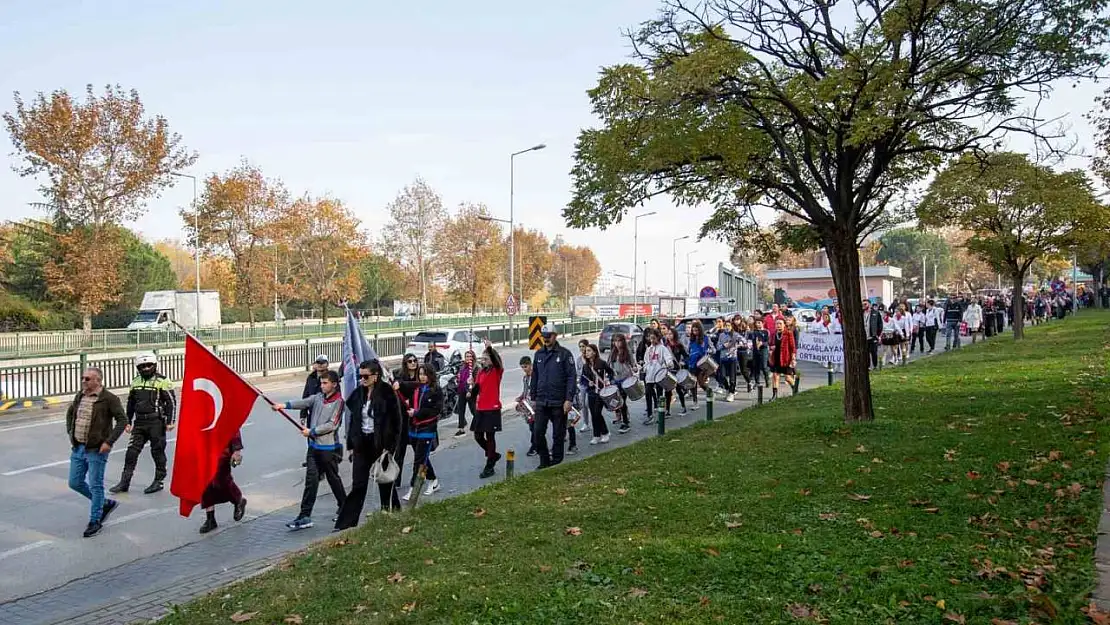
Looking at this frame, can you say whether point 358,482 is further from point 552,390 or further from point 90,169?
point 90,169

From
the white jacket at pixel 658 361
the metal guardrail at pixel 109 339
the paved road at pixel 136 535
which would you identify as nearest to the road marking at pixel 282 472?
the paved road at pixel 136 535

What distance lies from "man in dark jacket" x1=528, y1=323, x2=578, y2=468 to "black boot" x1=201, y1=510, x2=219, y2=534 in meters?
3.80

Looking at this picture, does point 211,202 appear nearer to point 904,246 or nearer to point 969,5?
point 969,5

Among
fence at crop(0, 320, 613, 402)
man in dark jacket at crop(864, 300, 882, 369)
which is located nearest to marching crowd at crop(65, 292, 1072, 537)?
man in dark jacket at crop(864, 300, 882, 369)

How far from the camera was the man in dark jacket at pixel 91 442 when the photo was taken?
27.5 feet

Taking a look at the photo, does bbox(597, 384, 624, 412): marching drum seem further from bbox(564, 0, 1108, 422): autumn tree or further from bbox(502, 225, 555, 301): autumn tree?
bbox(502, 225, 555, 301): autumn tree

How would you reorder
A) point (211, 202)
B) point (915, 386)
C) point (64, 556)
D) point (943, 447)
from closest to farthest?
point (64, 556) → point (943, 447) → point (915, 386) → point (211, 202)

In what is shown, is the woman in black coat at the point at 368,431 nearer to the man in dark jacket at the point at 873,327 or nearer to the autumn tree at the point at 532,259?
the man in dark jacket at the point at 873,327

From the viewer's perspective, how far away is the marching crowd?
8.05 metres

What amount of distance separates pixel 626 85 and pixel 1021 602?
724 cm

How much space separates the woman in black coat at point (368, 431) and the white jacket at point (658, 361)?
7.24m

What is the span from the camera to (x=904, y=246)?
105938 mm

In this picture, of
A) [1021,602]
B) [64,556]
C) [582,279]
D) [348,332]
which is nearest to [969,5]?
[1021,602]

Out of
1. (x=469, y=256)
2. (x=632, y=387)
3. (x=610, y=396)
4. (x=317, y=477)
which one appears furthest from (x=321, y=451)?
(x=469, y=256)
